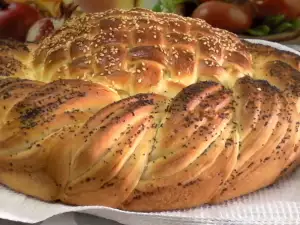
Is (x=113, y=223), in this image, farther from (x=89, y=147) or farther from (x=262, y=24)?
Result: (x=262, y=24)

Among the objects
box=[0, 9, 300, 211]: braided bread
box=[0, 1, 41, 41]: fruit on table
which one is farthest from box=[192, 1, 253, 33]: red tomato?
box=[0, 9, 300, 211]: braided bread

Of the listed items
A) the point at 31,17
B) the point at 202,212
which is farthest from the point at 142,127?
the point at 31,17

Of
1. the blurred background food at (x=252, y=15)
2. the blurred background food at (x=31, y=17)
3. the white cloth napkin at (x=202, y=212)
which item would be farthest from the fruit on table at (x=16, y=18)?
the white cloth napkin at (x=202, y=212)

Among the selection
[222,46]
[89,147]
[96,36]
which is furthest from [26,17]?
[89,147]

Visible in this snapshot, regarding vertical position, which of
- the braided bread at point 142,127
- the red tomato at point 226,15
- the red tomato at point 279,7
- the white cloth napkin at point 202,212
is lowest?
the red tomato at point 226,15

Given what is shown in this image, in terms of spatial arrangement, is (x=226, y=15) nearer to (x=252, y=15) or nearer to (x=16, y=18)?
(x=252, y=15)

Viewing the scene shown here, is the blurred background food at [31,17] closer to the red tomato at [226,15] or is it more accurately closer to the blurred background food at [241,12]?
the blurred background food at [241,12]
